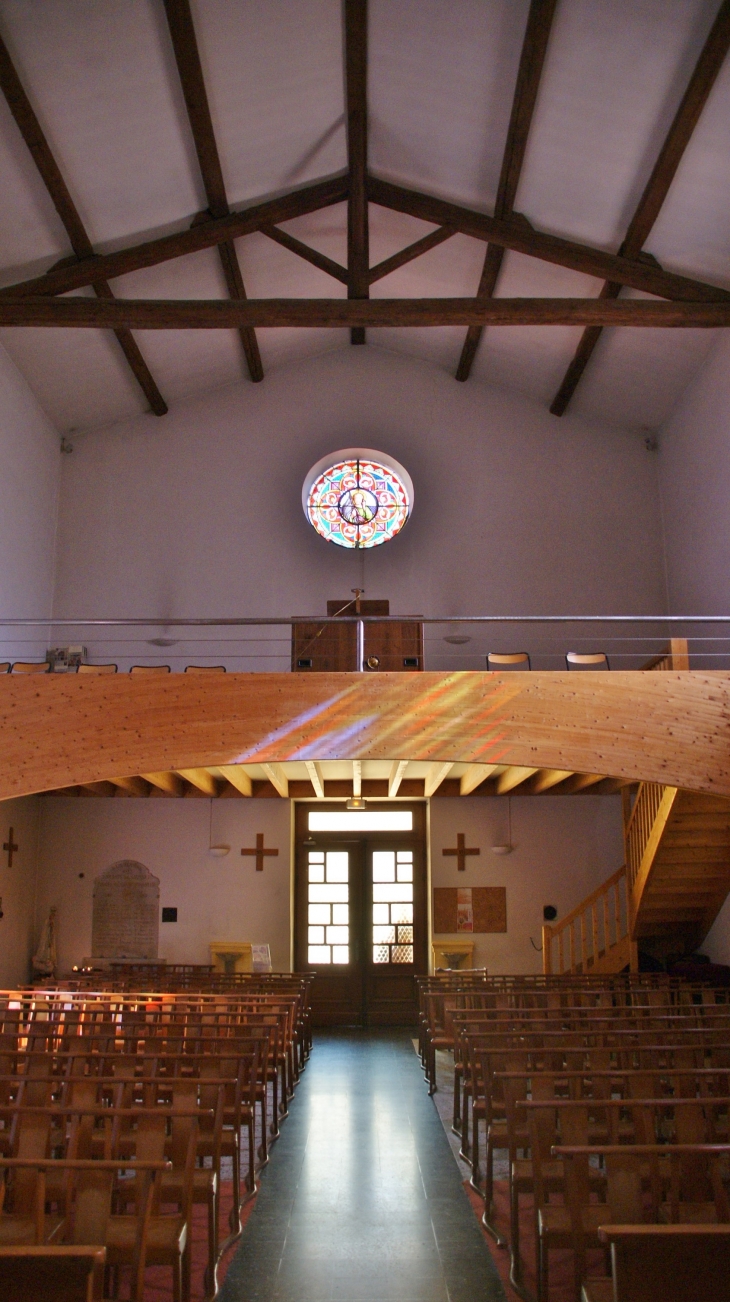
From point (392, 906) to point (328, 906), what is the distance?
0.87 metres

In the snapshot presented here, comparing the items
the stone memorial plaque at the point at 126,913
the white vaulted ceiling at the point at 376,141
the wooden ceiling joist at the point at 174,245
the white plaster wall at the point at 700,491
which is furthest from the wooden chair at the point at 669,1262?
the stone memorial plaque at the point at 126,913

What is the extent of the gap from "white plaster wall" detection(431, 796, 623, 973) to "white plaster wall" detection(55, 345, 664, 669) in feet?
6.67

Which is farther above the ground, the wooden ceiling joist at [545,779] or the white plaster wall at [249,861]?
the wooden ceiling joist at [545,779]

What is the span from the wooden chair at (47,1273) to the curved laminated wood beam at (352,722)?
208 inches

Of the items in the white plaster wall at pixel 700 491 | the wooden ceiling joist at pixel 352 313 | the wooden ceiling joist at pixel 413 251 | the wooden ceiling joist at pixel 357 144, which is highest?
the wooden ceiling joist at pixel 357 144

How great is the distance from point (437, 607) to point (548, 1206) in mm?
9653

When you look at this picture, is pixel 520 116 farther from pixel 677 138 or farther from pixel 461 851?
pixel 461 851

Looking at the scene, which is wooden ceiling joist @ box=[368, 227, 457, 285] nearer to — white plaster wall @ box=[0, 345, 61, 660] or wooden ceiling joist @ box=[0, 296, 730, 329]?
wooden ceiling joist @ box=[0, 296, 730, 329]

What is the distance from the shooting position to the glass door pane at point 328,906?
43.5ft

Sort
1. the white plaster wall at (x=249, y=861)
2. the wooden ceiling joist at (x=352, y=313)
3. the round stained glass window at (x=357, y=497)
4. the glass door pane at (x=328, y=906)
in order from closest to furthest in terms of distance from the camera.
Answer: the wooden ceiling joist at (x=352, y=313)
the white plaster wall at (x=249, y=861)
the glass door pane at (x=328, y=906)
the round stained glass window at (x=357, y=497)

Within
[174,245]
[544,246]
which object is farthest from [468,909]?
[174,245]

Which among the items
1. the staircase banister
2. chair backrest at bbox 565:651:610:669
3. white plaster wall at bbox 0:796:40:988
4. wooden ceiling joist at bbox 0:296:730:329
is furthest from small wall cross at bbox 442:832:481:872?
wooden ceiling joist at bbox 0:296:730:329

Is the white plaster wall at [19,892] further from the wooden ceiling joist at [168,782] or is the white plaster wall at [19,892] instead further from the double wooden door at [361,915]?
the double wooden door at [361,915]

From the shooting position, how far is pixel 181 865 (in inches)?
518
